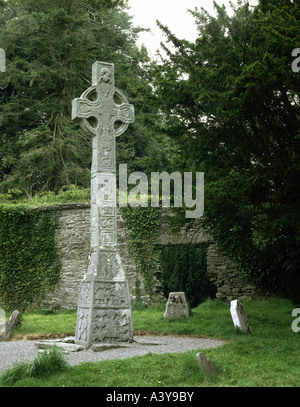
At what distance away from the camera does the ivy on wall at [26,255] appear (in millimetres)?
12992

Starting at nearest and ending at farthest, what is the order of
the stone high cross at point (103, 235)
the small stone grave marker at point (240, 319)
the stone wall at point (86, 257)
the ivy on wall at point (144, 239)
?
the stone high cross at point (103, 235)
the small stone grave marker at point (240, 319)
the stone wall at point (86, 257)
the ivy on wall at point (144, 239)

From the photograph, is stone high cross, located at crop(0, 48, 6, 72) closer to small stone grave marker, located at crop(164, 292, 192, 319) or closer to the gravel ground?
small stone grave marker, located at crop(164, 292, 192, 319)

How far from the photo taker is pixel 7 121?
1912 cm

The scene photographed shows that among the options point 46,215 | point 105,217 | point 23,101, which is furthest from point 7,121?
point 105,217

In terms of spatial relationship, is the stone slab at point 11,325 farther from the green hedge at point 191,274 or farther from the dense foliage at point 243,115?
the green hedge at point 191,274

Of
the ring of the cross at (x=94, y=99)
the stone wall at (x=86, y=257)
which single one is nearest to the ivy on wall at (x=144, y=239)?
the stone wall at (x=86, y=257)

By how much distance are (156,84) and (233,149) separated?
1.96 metres

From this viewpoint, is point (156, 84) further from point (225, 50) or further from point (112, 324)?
point (112, 324)

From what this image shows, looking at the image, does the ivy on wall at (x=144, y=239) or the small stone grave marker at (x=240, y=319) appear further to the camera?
the ivy on wall at (x=144, y=239)

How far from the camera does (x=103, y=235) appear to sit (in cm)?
741

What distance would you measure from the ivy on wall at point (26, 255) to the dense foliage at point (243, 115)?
5.88 m

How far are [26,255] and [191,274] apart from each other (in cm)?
477

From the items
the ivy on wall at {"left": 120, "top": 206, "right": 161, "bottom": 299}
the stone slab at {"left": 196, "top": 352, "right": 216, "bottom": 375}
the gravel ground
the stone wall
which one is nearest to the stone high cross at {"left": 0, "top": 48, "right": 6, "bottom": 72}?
the stone wall

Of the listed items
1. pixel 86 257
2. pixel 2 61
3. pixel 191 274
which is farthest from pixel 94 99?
pixel 2 61
